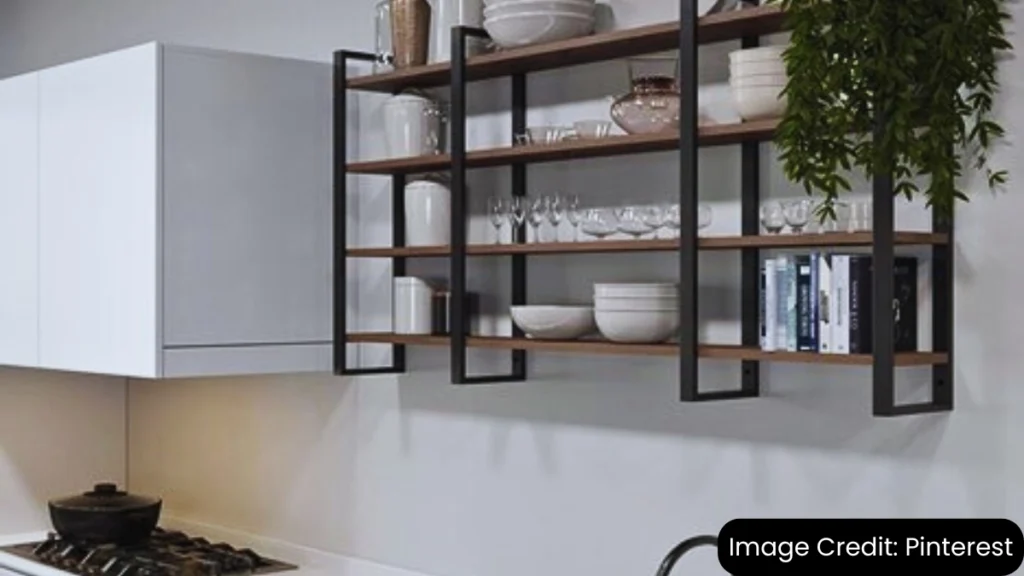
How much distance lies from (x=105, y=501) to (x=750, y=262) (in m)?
2.00

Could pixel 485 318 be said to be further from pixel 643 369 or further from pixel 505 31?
pixel 505 31

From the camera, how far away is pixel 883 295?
2236mm

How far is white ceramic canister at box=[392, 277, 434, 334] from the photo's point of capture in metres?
3.12

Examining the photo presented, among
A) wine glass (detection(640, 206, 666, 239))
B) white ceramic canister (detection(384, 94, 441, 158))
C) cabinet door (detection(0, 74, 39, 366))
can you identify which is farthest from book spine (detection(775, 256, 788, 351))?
cabinet door (detection(0, 74, 39, 366))

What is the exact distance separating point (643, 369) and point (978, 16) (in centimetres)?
97

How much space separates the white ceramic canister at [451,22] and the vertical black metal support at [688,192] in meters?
0.60

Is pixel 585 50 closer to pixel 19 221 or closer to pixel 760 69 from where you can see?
pixel 760 69

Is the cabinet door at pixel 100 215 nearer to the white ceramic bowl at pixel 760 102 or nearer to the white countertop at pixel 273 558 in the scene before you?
the white countertop at pixel 273 558

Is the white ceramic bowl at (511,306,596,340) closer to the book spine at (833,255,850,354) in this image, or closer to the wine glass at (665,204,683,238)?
the wine glass at (665,204,683,238)

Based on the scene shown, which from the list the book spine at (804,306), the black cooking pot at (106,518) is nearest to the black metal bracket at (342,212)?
the black cooking pot at (106,518)

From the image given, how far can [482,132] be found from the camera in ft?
10.5

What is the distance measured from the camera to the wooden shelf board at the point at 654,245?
2305mm

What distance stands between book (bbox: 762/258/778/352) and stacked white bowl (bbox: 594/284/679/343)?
24 cm

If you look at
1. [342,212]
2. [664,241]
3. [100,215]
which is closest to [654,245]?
[664,241]
